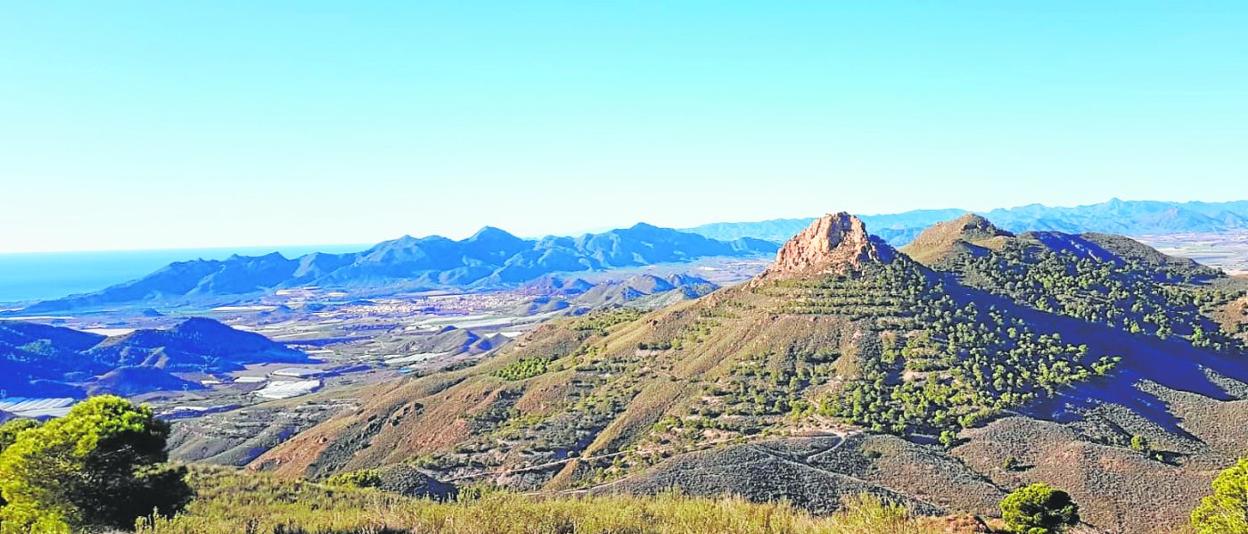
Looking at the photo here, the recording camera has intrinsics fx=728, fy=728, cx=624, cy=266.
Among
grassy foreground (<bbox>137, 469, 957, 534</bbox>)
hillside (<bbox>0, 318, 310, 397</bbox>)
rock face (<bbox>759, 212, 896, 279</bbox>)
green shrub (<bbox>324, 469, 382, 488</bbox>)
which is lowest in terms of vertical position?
hillside (<bbox>0, 318, 310, 397</bbox>)

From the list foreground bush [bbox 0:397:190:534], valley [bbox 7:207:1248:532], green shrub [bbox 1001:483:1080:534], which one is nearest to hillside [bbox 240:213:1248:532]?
valley [bbox 7:207:1248:532]

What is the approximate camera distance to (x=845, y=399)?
5459 centimetres

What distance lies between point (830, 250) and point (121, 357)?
164 meters

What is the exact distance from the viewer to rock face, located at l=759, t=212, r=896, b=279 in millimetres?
79825

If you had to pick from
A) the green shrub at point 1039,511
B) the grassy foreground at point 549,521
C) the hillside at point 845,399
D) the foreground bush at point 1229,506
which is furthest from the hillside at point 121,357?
the foreground bush at point 1229,506

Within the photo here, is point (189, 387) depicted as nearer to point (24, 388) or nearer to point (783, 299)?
point (24, 388)

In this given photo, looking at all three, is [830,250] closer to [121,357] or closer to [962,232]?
[962,232]

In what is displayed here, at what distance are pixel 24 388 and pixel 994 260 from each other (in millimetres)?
170801

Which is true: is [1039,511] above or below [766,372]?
below

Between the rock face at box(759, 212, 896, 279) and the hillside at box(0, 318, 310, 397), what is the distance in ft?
396

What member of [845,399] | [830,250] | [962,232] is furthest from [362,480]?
[962,232]

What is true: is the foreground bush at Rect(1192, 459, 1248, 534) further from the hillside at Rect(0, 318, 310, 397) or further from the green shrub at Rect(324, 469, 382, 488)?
the hillside at Rect(0, 318, 310, 397)

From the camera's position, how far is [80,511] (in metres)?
19.9

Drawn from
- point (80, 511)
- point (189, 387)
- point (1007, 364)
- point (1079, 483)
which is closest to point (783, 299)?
point (1007, 364)
